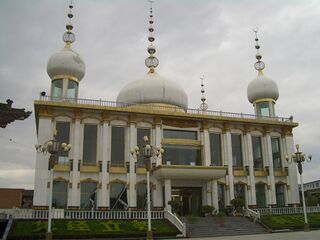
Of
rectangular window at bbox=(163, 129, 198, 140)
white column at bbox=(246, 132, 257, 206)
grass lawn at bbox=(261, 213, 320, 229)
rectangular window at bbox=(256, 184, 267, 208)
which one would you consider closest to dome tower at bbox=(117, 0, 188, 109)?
rectangular window at bbox=(163, 129, 198, 140)

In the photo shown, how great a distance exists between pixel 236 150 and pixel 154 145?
30.8ft

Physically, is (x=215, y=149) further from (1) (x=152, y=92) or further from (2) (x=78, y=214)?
(2) (x=78, y=214)

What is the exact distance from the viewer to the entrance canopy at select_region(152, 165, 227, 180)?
32781 mm

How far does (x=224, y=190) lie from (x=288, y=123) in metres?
11.3

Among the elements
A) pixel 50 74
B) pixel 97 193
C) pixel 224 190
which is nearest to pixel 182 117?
pixel 224 190

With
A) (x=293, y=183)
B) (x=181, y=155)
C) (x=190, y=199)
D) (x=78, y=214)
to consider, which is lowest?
(x=78, y=214)

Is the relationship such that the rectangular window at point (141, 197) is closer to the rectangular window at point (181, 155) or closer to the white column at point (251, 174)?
the rectangular window at point (181, 155)

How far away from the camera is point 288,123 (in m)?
41.7

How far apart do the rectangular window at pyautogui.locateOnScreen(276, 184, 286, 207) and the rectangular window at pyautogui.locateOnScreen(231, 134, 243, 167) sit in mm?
5167

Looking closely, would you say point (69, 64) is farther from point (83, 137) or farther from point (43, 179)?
point (43, 179)

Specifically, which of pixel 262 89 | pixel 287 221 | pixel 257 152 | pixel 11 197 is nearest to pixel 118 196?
pixel 287 221

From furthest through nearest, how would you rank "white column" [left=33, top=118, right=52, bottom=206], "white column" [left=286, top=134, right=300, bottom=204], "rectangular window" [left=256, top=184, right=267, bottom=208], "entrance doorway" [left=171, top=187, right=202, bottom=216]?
1. "white column" [left=286, top=134, right=300, bottom=204]
2. "rectangular window" [left=256, top=184, right=267, bottom=208]
3. "entrance doorway" [left=171, top=187, right=202, bottom=216]
4. "white column" [left=33, top=118, right=52, bottom=206]

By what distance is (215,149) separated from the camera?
38781mm

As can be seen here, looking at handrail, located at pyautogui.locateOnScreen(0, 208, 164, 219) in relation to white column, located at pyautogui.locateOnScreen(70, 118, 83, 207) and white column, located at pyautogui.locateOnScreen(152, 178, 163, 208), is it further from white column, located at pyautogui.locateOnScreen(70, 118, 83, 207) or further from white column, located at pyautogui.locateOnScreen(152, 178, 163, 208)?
white column, located at pyautogui.locateOnScreen(152, 178, 163, 208)
